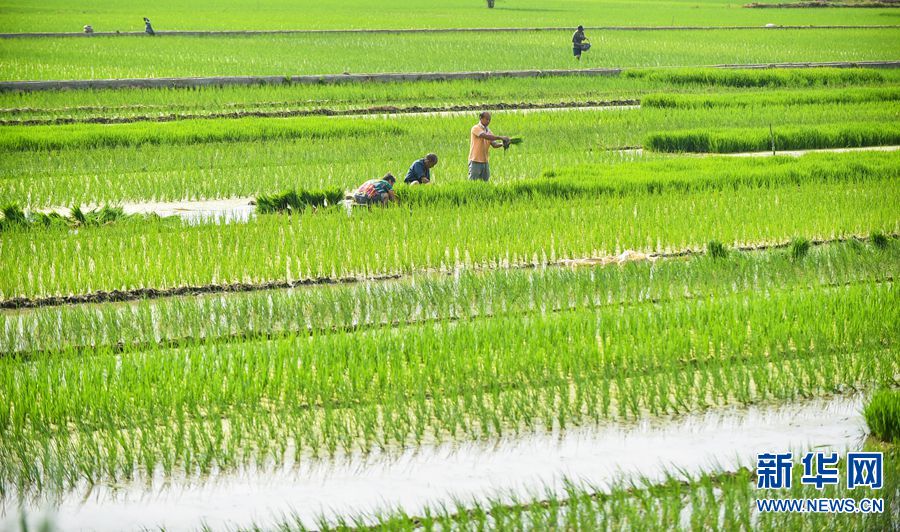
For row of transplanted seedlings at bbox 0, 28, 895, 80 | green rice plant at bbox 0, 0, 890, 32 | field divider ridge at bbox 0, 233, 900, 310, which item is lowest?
field divider ridge at bbox 0, 233, 900, 310

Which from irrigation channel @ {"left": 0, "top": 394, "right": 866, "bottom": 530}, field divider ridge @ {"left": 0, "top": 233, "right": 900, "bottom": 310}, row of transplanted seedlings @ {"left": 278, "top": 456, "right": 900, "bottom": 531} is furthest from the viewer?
field divider ridge @ {"left": 0, "top": 233, "right": 900, "bottom": 310}

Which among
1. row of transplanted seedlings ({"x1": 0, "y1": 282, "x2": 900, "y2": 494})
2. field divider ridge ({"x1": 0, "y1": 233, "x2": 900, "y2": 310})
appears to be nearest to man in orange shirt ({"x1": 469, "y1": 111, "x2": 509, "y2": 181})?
field divider ridge ({"x1": 0, "y1": 233, "x2": 900, "y2": 310})

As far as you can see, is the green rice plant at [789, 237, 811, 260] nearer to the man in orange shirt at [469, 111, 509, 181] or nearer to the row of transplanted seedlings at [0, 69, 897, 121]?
the man in orange shirt at [469, 111, 509, 181]

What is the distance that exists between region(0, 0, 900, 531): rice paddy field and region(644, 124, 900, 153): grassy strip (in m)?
0.04

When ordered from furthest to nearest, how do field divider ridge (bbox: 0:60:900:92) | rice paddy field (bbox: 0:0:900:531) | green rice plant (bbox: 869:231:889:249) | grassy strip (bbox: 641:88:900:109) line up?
1. field divider ridge (bbox: 0:60:900:92)
2. grassy strip (bbox: 641:88:900:109)
3. green rice plant (bbox: 869:231:889:249)
4. rice paddy field (bbox: 0:0:900:531)

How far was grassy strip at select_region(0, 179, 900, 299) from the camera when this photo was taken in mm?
7977

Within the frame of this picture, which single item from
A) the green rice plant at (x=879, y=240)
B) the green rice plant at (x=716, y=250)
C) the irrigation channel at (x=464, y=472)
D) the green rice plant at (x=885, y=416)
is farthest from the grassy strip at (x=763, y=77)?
the green rice plant at (x=885, y=416)

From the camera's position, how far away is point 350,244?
8625mm

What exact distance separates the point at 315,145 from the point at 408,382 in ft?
27.6

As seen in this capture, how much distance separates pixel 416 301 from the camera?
284 inches

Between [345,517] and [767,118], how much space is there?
1288cm

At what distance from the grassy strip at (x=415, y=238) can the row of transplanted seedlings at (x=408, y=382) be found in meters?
1.62

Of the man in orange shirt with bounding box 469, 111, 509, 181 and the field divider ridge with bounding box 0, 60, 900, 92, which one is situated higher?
the field divider ridge with bounding box 0, 60, 900, 92

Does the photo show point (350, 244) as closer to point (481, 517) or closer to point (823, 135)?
point (481, 517)
